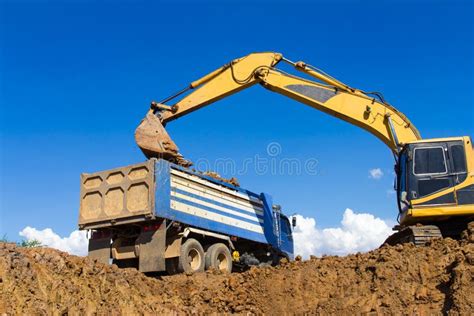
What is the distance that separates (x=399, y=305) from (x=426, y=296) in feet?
1.58

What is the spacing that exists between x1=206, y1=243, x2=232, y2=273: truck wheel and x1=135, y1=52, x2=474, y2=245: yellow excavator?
2285 mm

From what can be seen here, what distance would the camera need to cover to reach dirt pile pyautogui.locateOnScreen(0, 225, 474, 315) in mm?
7879

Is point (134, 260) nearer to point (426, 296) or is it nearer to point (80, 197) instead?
point (80, 197)

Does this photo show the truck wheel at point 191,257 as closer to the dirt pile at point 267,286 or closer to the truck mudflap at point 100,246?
the dirt pile at point 267,286

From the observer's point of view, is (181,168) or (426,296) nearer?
(426,296)

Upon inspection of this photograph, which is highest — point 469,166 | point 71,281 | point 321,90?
point 321,90

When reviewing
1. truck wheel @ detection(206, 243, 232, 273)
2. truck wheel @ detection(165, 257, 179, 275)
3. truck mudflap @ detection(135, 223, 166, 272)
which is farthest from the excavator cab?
truck mudflap @ detection(135, 223, 166, 272)

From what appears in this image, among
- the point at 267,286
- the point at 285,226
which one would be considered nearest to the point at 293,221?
the point at 285,226

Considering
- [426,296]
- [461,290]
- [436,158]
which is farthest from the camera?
[436,158]

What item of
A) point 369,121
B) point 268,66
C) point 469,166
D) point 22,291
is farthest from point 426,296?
point 268,66

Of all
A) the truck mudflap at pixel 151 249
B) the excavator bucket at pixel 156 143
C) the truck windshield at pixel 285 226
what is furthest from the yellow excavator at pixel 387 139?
the truck windshield at pixel 285 226

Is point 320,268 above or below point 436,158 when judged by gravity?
below

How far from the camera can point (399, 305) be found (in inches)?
348

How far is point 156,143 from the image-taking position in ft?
41.9
